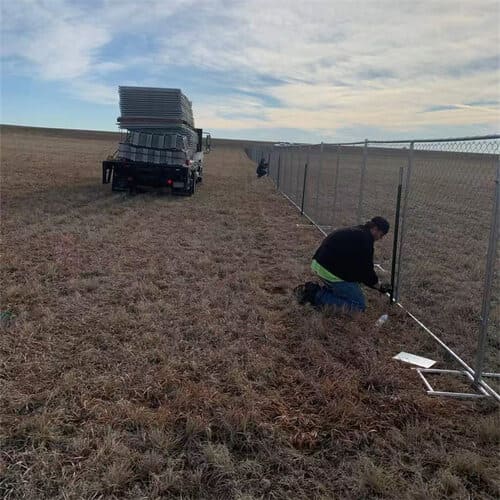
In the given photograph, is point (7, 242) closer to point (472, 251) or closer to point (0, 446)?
point (0, 446)

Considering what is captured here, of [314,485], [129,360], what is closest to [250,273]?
[129,360]

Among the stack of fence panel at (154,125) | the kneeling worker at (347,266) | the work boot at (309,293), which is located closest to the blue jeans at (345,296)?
the kneeling worker at (347,266)

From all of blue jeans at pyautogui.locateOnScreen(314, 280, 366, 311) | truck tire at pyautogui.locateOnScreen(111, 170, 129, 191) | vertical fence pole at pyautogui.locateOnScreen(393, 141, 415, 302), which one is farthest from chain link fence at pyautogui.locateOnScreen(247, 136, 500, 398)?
truck tire at pyautogui.locateOnScreen(111, 170, 129, 191)

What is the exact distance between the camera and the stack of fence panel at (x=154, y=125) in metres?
14.3

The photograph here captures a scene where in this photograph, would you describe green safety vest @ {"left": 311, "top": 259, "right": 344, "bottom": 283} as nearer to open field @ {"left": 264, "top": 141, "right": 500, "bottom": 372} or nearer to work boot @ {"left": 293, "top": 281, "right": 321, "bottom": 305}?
work boot @ {"left": 293, "top": 281, "right": 321, "bottom": 305}

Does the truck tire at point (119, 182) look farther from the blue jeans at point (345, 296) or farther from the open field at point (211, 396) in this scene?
the blue jeans at point (345, 296)

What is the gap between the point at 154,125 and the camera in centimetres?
1514

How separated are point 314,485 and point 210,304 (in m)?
2.88

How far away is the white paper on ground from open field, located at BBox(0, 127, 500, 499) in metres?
0.11

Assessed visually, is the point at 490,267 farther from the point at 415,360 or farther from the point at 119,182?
the point at 119,182

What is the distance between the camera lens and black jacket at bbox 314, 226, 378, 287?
516 cm

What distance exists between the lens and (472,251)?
8.86 meters

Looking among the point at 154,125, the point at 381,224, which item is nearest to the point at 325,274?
the point at 381,224

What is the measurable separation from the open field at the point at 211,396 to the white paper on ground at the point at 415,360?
0.11 metres
